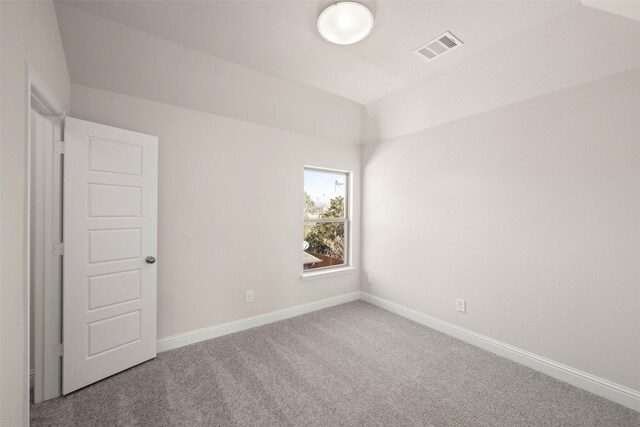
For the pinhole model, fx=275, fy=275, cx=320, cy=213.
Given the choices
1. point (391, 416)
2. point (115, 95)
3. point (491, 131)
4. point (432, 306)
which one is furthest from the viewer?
point (432, 306)

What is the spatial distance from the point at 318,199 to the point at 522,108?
247cm

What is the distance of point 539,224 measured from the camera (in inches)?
95.7

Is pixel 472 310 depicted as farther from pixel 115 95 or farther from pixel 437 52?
pixel 115 95

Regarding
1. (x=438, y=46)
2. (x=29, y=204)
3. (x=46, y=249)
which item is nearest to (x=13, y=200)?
(x=29, y=204)

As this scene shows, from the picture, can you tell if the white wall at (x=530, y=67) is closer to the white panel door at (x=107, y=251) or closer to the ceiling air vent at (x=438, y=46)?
the ceiling air vent at (x=438, y=46)

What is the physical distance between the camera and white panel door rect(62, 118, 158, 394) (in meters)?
2.05

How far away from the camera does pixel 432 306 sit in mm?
3268

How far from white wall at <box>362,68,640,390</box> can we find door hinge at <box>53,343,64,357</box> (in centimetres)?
337

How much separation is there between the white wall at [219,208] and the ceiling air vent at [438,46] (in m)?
1.64

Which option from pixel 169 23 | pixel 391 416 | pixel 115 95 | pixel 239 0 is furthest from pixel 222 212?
pixel 391 416

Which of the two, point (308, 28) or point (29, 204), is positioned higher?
point (308, 28)

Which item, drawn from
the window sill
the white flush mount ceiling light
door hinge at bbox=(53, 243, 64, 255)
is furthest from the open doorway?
the window sill

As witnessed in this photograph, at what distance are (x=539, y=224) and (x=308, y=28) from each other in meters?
2.56

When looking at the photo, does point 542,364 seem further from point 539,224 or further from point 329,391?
point 329,391
